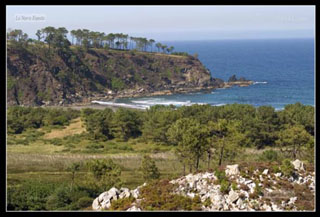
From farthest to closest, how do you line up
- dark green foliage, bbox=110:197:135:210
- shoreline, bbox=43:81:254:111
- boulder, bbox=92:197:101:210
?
shoreline, bbox=43:81:254:111 → boulder, bbox=92:197:101:210 → dark green foliage, bbox=110:197:135:210

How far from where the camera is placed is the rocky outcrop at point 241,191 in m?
16.1

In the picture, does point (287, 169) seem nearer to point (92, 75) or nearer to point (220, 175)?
point (220, 175)

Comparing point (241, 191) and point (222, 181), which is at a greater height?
point (222, 181)

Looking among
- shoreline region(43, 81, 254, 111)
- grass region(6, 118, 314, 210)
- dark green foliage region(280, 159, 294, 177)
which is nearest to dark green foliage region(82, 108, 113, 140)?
grass region(6, 118, 314, 210)

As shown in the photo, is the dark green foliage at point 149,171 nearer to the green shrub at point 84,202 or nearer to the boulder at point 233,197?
the green shrub at point 84,202

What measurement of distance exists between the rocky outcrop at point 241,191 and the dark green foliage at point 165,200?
30 centimetres

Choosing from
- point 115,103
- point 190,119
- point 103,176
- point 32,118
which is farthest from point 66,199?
point 115,103

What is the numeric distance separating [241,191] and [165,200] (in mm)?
3380

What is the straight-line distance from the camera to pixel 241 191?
55.2 feet

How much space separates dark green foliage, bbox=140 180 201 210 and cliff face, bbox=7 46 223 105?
198 ft

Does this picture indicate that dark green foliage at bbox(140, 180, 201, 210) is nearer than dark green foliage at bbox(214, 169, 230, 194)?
Yes

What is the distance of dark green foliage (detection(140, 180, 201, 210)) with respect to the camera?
51.8ft

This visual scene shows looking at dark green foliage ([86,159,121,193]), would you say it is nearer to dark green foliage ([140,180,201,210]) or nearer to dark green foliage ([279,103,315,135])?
dark green foliage ([140,180,201,210])
